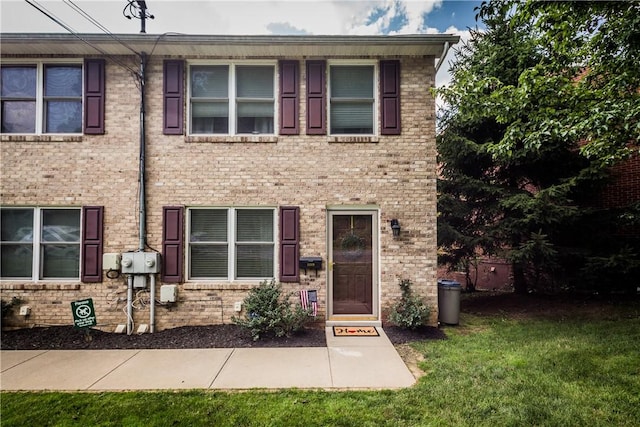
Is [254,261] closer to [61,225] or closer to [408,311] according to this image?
[408,311]

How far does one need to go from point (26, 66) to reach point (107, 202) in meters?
3.14

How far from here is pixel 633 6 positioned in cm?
445

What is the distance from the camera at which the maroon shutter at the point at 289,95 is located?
6184 mm

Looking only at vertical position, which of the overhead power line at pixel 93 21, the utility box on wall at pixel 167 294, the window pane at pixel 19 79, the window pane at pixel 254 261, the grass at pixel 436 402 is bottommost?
the grass at pixel 436 402

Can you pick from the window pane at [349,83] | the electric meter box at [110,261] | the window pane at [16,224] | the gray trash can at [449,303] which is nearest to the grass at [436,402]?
the gray trash can at [449,303]

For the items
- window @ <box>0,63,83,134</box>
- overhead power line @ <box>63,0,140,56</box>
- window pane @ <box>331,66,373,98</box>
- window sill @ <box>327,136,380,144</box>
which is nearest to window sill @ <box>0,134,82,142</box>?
window @ <box>0,63,83,134</box>

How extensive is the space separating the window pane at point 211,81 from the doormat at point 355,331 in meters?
5.08

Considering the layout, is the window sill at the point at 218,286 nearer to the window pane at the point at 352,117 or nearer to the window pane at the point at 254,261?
the window pane at the point at 254,261

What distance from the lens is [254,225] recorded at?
20.5ft

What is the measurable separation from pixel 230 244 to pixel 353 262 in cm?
245

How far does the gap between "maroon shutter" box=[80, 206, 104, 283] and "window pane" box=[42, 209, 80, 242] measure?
299 mm

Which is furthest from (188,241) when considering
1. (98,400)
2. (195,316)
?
(98,400)

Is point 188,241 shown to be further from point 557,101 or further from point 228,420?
point 557,101

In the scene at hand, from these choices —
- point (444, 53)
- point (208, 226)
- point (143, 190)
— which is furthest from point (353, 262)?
point (444, 53)
